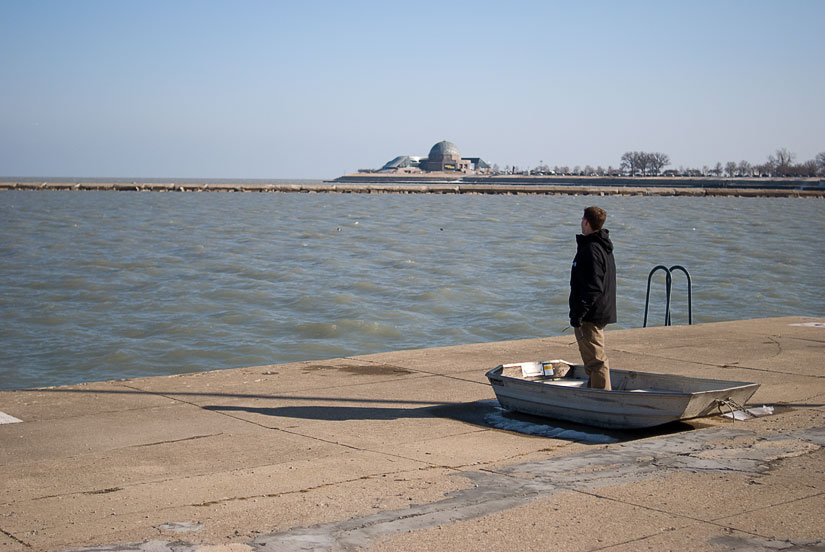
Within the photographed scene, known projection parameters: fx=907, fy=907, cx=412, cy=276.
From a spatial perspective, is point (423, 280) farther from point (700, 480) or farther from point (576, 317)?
point (700, 480)

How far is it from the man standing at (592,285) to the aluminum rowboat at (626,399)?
1.41 feet

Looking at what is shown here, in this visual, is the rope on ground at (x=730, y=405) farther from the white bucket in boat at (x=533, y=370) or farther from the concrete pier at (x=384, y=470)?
the white bucket in boat at (x=533, y=370)

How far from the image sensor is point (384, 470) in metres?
6.44

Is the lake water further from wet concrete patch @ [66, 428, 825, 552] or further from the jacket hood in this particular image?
wet concrete patch @ [66, 428, 825, 552]

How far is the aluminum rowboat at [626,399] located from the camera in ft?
24.6

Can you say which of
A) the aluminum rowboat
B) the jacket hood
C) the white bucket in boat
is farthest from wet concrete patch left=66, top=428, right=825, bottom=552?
the white bucket in boat

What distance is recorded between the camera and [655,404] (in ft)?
24.6

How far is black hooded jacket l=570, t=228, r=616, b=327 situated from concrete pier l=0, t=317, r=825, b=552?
1015 millimetres

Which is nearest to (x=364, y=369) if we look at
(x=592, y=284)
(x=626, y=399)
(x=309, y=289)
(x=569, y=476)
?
(x=592, y=284)

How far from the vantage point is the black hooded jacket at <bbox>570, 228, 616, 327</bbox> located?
25.3 feet

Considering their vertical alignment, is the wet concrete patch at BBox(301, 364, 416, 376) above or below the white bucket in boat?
below

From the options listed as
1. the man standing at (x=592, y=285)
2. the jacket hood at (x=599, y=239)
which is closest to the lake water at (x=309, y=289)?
the man standing at (x=592, y=285)

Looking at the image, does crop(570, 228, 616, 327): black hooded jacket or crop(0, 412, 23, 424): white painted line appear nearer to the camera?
crop(570, 228, 616, 327): black hooded jacket

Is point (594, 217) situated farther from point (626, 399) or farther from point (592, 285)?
point (626, 399)
